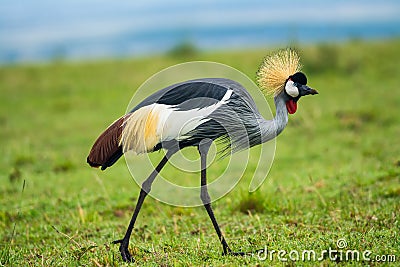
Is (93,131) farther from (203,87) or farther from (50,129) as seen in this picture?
(203,87)

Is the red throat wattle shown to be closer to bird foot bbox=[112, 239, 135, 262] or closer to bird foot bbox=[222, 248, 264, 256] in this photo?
bird foot bbox=[222, 248, 264, 256]

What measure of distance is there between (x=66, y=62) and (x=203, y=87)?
11.1 metres

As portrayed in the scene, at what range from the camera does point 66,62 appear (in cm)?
1446

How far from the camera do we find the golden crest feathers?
4.05m

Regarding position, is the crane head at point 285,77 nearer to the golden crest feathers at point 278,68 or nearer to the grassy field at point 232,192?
the golden crest feathers at point 278,68

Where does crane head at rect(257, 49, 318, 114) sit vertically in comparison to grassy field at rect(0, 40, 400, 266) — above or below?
above

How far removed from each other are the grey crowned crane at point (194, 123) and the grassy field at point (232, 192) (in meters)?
0.51

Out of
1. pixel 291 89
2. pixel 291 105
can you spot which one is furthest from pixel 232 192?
pixel 291 89

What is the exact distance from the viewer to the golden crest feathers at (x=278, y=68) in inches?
159

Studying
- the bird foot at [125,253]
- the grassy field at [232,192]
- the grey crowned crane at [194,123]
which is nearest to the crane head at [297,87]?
the grey crowned crane at [194,123]

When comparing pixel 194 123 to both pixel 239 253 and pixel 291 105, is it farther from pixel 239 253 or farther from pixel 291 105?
pixel 239 253

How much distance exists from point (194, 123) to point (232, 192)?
206cm

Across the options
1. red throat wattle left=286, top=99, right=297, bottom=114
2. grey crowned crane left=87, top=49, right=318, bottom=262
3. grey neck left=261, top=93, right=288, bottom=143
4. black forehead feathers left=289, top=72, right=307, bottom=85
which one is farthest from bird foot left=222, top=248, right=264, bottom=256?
black forehead feathers left=289, top=72, right=307, bottom=85

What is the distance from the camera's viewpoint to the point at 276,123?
397 cm
